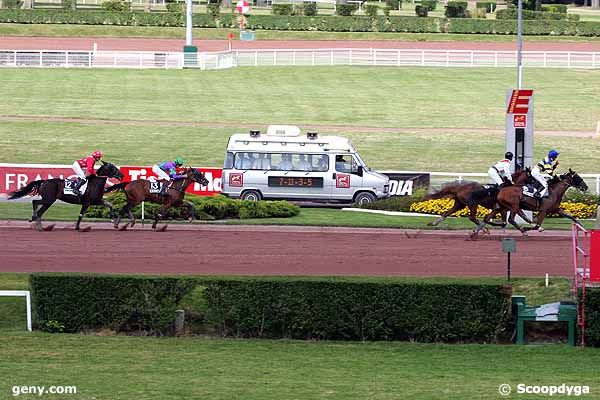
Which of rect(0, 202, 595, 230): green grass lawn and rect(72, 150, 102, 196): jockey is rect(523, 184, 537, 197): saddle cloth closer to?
rect(0, 202, 595, 230): green grass lawn

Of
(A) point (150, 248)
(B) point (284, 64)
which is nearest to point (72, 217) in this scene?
(A) point (150, 248)

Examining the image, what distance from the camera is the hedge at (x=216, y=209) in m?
29.7

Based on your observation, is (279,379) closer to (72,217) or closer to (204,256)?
(204,256)

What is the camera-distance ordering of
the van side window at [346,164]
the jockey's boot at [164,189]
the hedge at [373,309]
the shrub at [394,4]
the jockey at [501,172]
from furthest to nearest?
the shrub at [394,4], the van side window at [346,164], the jockey's boot at [164,189], the jockey at [501,172], the hedge at [373,309]

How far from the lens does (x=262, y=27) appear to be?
76438 mm

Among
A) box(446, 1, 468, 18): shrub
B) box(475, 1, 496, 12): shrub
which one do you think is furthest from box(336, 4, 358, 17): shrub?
box(475, 1, 496, 12): shrub

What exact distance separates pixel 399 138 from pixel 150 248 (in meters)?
23.3

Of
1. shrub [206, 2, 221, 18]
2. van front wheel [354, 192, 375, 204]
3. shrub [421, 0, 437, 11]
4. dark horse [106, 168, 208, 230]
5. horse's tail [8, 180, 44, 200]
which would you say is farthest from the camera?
shrub [421, 0, 437, 11]

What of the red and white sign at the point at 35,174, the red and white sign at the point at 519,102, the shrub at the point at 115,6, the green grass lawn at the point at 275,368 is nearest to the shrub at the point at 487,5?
the shrub at the point at 115,6

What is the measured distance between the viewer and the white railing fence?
62438mm

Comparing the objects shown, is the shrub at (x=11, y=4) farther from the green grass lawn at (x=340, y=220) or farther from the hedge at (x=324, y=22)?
the green grass lawn at (x=340, y=220)

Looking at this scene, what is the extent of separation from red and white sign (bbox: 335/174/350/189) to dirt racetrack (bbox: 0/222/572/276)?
5.08 metres

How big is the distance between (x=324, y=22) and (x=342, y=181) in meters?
43.6

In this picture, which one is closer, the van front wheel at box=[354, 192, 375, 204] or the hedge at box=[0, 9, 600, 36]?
the van front wheel at box=[354, 192, 375, 204]
